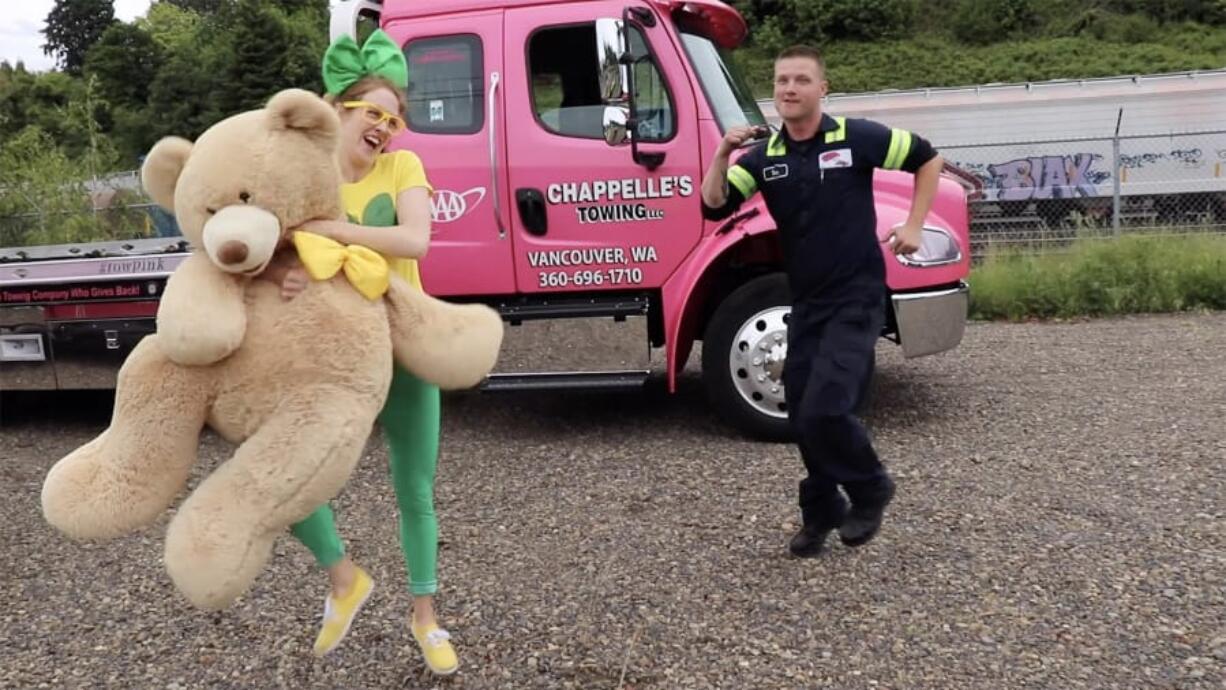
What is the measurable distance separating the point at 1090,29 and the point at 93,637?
4310 cm

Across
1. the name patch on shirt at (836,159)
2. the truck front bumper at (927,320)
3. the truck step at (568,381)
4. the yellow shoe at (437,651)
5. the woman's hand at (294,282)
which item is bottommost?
the yellow shoe at (437,651)

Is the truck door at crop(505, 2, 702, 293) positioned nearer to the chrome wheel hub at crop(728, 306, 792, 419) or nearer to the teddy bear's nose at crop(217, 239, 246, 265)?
the chrome wheel hub at crop(728, 306, 792, 419)

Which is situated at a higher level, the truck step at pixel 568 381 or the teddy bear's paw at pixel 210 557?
Answer: the teddy bear's paw at pixel 210 557

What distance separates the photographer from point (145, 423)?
8.20ft

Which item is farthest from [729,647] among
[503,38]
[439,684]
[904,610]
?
[503,38]

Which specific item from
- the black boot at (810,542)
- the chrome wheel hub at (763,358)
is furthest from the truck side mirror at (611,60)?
the black boot at (810,542)

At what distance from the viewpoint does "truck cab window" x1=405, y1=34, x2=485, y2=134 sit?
5961mm

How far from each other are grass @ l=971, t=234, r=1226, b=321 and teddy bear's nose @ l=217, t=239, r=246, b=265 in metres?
9.16

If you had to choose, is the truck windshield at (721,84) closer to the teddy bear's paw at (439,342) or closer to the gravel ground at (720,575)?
the gravel ground at (720,575)

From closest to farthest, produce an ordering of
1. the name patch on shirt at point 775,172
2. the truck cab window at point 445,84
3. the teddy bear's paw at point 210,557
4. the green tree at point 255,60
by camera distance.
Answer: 1. the teddy bear's paw at point 210,557
2. the name patch on shirt at point 775,172
3. the truck cab window at point 445,84
4. the green tree at point 255,60

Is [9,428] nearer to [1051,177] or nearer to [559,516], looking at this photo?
[559,516]

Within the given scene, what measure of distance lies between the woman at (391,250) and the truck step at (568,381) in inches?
107

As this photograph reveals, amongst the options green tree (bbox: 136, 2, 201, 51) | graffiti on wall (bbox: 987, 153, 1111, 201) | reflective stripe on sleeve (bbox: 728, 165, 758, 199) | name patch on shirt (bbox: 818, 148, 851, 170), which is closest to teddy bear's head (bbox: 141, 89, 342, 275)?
reflective stripe on sleeve (bbox: 728, 165, 758, 199)

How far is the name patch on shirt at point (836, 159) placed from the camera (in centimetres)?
392
